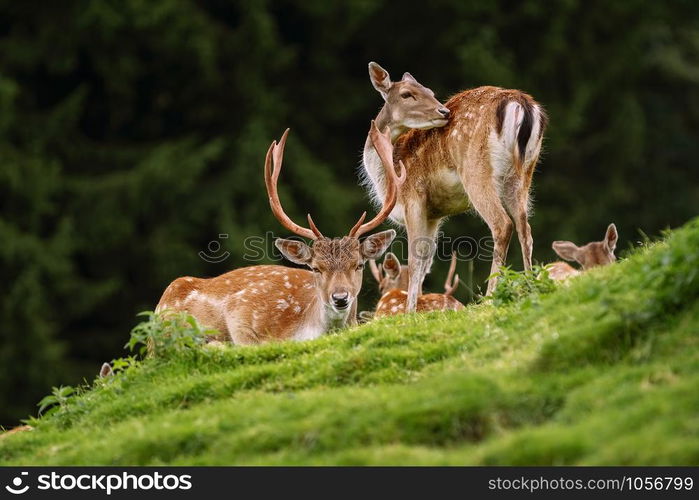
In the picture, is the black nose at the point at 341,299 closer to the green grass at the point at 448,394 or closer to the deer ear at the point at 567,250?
the green grass at the point at 448,394

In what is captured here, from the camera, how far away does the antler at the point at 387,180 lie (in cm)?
973

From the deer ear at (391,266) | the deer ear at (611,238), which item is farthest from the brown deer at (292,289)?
the deer ear at (611,238)

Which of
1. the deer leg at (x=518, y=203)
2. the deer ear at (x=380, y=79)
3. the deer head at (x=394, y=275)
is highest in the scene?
the deer ear at (x=380, y=79)

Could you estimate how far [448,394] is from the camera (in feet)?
21.0

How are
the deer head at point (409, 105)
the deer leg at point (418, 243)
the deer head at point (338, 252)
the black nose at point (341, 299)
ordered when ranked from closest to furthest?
1. the black nose at point (341, 299)
2. the deer head at point (338, 252)
3. the deer leg at point (418, 243)
4. the deer head at point (409, 105)

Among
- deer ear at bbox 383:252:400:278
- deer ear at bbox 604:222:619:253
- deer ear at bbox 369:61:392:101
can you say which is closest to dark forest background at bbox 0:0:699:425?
deer ear at bbox 383:252:400:278

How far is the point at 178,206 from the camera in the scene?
22453mm

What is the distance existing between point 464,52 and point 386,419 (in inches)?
727

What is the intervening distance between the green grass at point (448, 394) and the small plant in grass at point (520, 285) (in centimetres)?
27

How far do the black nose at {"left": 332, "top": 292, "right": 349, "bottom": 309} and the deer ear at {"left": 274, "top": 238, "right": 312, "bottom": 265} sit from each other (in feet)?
1.73

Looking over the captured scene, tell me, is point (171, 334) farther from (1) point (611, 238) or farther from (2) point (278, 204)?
(1) point (611, 238)

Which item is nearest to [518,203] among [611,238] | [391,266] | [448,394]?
[611,238]

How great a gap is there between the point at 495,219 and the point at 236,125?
14747mm
